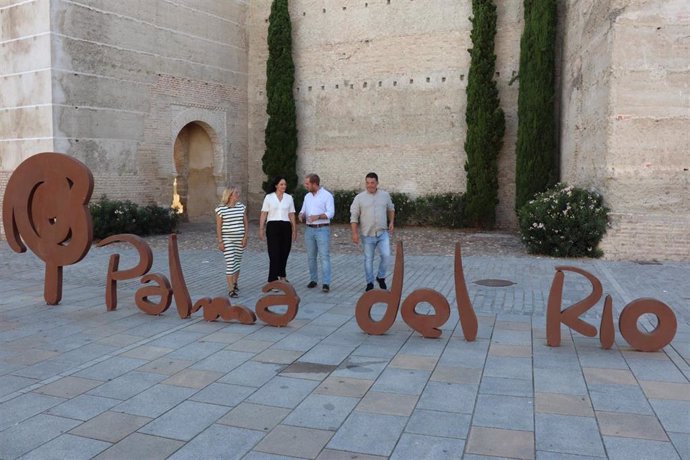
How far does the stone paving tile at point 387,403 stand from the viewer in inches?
171

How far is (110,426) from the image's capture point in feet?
13.3

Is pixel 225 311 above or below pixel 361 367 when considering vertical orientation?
above

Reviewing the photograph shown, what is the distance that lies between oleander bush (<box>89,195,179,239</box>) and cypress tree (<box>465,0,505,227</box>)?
943 centimetres

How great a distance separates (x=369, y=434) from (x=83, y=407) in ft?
7.12

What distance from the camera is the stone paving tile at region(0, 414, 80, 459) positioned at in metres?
3.72

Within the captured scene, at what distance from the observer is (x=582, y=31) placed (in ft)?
47.3

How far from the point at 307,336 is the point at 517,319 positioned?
2.70 meters

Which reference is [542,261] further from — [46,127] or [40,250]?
[46,127]

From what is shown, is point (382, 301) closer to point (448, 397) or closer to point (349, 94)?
point (448, 397)

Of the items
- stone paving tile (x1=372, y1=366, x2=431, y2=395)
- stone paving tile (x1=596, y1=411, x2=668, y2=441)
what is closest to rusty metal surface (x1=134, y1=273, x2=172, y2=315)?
stone paving tile (x1=372, y1=366, x2=431, y2=395)

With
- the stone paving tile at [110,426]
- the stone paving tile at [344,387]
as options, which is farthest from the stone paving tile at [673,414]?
the stone paving tile at [110,426]

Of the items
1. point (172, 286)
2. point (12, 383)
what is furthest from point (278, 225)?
point (12, 383)

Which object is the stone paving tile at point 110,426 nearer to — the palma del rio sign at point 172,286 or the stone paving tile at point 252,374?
the stone paving tile at point 252,374

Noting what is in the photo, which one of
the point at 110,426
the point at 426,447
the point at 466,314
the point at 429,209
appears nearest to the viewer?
the point at 426,447
